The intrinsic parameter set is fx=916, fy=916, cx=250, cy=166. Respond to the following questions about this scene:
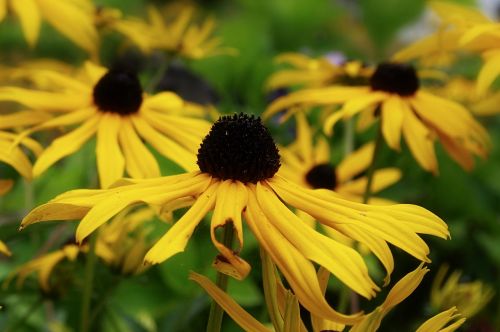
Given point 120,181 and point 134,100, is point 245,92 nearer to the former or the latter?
point 134,100

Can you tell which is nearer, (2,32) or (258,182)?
(258,182)

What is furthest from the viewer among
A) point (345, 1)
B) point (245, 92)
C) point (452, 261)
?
point (345, 1)

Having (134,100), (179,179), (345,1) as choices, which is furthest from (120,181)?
(345,1)

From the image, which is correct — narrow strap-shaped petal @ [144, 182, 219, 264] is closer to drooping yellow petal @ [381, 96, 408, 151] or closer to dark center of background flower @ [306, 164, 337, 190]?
drooping yellow petal @ [381, 96, 408, 151]

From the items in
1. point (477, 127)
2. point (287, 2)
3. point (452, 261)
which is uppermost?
point (287, 2)

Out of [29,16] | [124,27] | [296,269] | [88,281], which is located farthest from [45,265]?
[124,27]

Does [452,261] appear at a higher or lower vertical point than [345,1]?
lower

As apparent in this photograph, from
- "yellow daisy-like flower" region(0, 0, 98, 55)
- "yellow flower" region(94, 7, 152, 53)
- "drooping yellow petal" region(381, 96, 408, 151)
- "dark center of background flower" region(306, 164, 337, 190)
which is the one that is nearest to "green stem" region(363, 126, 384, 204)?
"drooping yellow petal" region(381, 96, 408, 151)
